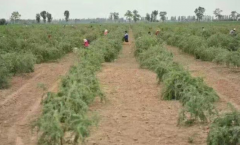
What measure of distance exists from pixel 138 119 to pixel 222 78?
6.96 meters

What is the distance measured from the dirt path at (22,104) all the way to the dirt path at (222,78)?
15.3ft

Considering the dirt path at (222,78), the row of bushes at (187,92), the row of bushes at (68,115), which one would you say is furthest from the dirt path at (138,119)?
the dirt path at (222,78)

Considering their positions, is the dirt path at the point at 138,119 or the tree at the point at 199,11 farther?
the tree at the point at 199,11

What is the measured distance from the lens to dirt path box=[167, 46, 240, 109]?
1191 centimetres

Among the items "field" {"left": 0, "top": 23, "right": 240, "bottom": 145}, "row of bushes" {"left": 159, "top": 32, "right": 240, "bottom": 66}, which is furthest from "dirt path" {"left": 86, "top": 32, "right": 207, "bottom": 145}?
"row of bushes" {"left": 159, "top": 32, "right": 240, "bottom": 66}

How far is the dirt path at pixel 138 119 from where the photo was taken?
7802 millimetres

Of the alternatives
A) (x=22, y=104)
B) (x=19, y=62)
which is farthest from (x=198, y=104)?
(x=19, y=62)

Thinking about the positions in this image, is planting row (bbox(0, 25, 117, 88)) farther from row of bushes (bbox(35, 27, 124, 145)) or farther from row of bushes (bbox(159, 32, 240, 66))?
row of bushes (bbox(159, 32, 240, 66))

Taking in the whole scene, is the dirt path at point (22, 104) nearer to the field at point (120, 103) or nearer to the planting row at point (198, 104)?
the field at point (120, 103)

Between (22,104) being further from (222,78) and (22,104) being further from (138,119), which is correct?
(222,78)

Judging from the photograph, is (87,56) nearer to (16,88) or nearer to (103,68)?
(103,68)

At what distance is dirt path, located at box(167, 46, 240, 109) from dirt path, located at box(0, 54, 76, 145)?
467 cm

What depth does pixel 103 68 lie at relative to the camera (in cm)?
1855

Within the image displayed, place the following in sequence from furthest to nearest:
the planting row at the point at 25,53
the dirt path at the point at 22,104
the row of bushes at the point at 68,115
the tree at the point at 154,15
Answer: the tree at the point at 154,15, the planting row at the point at 25,53, the dirt path at the point at 22,104, the row of bushes at the point at 68,115
